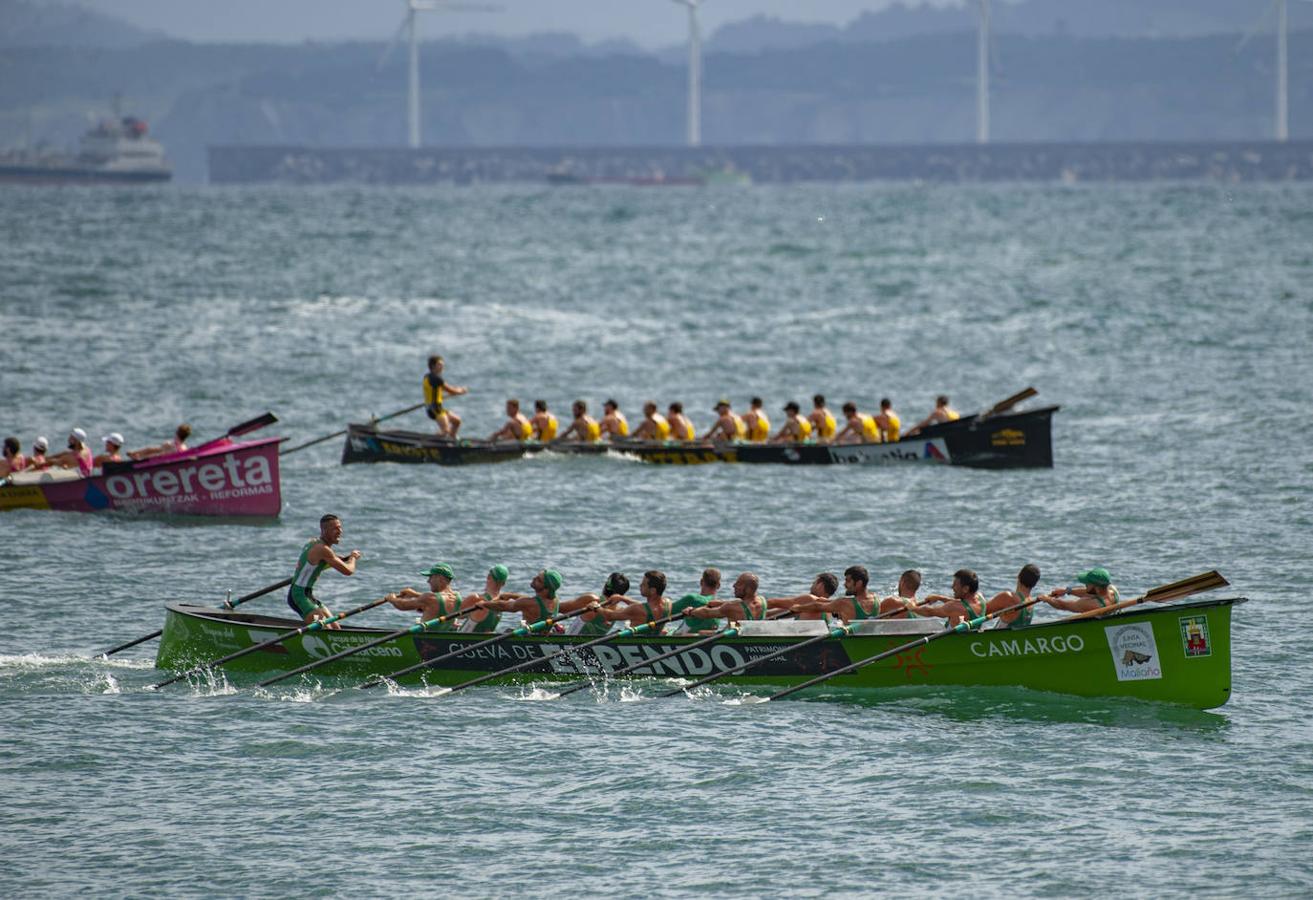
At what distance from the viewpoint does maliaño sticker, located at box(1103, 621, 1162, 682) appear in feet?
74.7

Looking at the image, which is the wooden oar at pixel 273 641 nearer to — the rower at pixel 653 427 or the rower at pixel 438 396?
the rower at pixel 438 396

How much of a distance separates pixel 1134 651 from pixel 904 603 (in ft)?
10.2

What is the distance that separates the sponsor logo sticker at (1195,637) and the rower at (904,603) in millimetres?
3527

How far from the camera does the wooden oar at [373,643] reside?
24594mm

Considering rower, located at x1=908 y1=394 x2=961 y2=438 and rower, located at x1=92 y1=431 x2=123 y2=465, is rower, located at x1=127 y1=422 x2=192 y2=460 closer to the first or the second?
rower, located at x1=92 y1=431 x2=123 y2=465

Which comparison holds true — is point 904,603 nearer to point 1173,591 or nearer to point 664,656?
point 664,656

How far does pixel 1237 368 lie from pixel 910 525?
87.6 ft

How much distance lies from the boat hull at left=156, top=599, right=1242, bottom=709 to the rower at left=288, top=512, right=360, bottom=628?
406 mm

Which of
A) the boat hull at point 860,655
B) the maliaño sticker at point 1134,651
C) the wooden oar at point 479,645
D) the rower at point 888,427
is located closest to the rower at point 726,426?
the rower at point 888,427

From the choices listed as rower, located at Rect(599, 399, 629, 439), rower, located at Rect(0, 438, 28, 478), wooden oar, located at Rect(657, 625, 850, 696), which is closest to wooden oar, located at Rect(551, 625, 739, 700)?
wooden oar, located at Rect(657, 625, 850, 696)

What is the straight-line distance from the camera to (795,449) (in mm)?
42438

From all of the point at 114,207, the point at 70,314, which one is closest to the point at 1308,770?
the point at 70,314

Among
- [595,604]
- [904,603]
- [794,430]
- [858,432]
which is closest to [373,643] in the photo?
[595,604]

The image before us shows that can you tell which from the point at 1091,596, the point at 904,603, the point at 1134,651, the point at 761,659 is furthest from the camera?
the point at 904,603
